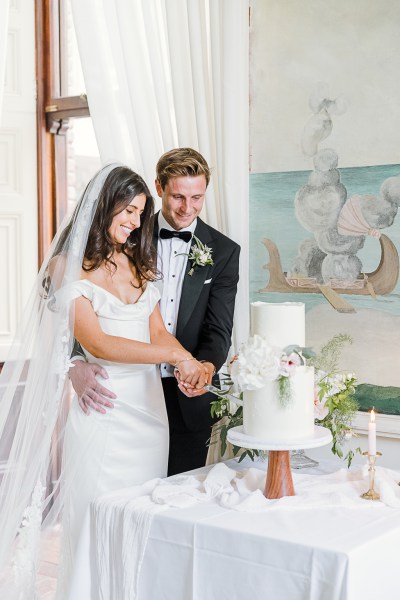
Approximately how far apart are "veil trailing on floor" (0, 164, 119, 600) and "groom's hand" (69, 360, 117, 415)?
65mm

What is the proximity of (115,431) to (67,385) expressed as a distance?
239mm

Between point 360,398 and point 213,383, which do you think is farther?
point 360,398

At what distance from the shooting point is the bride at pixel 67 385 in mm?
2781

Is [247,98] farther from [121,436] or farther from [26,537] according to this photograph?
[26,537]

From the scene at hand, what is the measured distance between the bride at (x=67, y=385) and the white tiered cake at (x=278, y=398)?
0.48 m

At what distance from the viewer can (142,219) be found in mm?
3131

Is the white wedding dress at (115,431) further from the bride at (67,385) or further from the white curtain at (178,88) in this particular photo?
the white curtain at (178,88)

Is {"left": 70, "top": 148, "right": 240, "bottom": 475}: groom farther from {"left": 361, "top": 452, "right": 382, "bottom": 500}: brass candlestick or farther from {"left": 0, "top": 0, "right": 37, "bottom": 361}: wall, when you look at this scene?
{"left": 0, "top": 0, "right": 37, "bottom": 361}: wall

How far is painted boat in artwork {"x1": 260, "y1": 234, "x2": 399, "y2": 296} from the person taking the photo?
359 centimetres

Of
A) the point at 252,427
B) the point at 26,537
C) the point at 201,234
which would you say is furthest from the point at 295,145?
the point at 26,537

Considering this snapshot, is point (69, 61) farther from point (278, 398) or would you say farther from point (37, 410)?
point (278, 398)

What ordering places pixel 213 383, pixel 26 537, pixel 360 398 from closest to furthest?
pixel 26 537 → pixel 213 383 → pixel 360 398

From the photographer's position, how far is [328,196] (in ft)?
12.4

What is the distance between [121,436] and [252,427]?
0.63 meters
